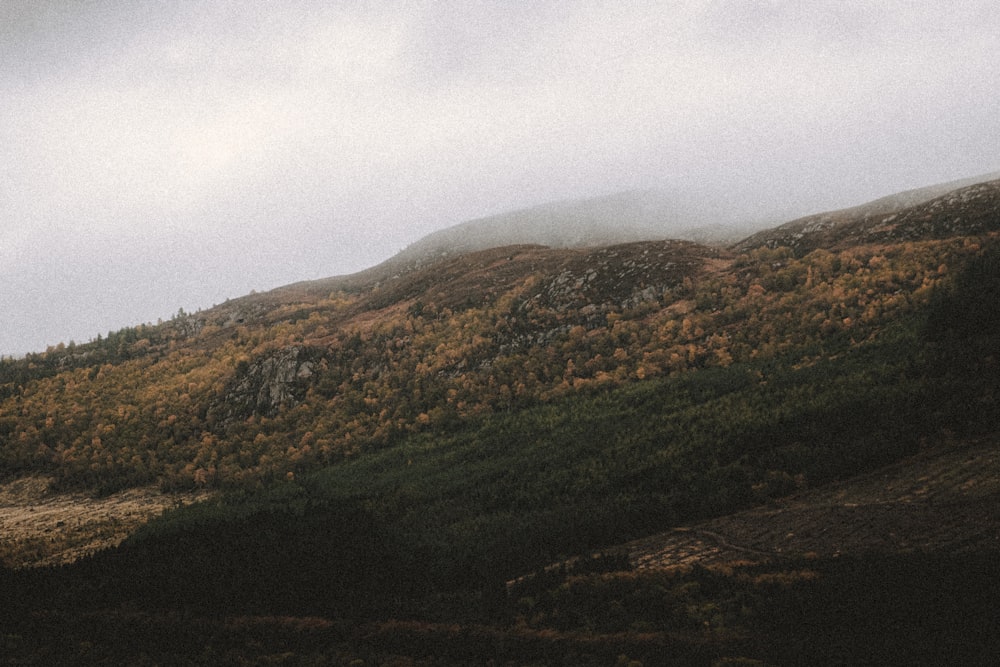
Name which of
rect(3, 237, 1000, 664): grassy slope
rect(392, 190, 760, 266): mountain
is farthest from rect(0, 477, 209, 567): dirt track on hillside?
rect(392, 190, 760, 266): mountain

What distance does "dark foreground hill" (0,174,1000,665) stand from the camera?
1078 cm

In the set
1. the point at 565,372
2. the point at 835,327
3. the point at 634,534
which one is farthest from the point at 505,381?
the point at 634,534

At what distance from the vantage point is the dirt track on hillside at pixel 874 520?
38.9 ft

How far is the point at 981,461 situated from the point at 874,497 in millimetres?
2685

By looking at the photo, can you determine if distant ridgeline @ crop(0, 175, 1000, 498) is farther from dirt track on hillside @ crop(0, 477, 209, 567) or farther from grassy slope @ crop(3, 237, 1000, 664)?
grassy slope @ crop(3, 237, 1000, 664)

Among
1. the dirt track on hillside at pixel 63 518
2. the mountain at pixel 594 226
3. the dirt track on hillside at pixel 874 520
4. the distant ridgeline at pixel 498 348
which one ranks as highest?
the mountain at pixel 594 226

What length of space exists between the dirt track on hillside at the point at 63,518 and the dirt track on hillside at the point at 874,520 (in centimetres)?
2387

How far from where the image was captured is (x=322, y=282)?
10700 cm

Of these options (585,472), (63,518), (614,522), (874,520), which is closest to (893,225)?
(585,472)

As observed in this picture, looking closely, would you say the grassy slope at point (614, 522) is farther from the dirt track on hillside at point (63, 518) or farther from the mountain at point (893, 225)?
the mountain at point (893, 225)

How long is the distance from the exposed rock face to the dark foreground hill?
0.78 feet

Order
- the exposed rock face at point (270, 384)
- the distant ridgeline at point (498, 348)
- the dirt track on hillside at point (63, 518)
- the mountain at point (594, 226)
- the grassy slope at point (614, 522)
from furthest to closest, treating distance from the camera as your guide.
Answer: the mountain at point (594, 226), the exposed rock face at point (270, 384), the distant ridgeline at point (498, 348), the dirt track on hillside at point (63, 518), the grassy slope at point (614, 522)

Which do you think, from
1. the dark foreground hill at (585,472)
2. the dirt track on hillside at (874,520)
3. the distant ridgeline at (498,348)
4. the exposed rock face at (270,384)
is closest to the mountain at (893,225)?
the distant ridgeline at (498,348)

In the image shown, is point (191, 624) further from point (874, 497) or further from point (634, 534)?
point (874, 497)
